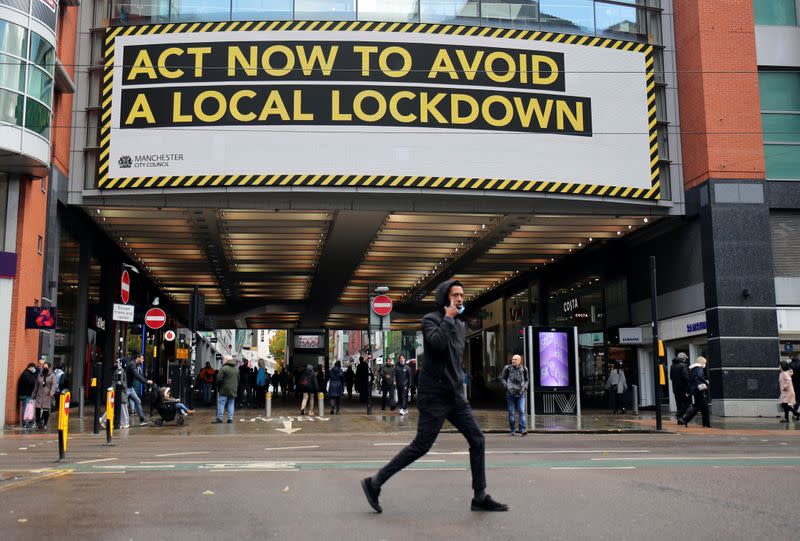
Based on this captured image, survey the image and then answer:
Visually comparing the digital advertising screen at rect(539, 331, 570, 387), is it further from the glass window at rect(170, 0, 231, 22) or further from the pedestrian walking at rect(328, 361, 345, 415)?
the glass window at rect(170, 0, 231, 22)

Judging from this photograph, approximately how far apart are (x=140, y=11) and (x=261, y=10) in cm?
362

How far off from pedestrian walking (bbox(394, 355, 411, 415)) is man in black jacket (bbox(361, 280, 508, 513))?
16.5m

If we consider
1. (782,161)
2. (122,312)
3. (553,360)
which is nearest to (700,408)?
(553,360)

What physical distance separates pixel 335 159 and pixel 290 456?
514 inches

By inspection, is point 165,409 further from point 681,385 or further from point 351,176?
point 681,385

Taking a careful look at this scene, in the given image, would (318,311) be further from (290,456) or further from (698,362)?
(290,456)

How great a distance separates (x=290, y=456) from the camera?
469 inches

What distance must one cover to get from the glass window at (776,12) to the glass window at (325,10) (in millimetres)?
12957

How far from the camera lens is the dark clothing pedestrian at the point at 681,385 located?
63.6 ft

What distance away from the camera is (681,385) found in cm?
1944

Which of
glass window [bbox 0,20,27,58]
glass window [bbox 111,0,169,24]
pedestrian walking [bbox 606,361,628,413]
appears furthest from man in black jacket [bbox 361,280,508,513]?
glass window [bbox 111,0,169,24]

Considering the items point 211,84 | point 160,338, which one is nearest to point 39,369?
point 211,84

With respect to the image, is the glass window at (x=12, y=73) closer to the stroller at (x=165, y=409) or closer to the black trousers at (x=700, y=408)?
the stroller at (x=165, y=409)

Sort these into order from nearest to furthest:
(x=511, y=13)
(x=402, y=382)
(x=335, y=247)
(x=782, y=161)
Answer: (x=402, y=382), (x=511, y=13), (x=782, y=161), (x=335, y=247)
